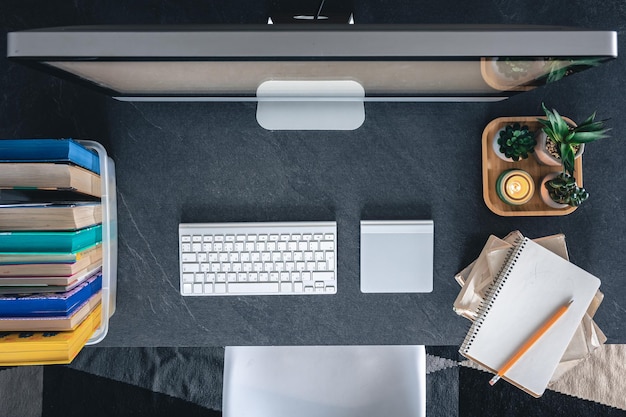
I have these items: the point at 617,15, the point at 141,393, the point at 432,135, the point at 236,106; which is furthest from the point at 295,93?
the point at 141,393

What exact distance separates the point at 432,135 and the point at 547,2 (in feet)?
1.09

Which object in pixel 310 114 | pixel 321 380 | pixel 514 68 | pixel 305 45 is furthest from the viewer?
pixel 321 380

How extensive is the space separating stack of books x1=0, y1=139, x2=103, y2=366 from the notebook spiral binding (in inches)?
26.6

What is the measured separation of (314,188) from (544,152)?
441 mm

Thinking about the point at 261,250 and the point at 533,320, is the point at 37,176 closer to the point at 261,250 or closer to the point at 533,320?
the point at 261,250

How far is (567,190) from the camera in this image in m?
0.93

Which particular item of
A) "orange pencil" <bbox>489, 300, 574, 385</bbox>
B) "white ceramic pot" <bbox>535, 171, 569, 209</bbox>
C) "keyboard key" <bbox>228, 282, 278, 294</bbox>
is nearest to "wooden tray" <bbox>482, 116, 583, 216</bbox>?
"white ceramic pot" <bbox>535, 171, 569, 209</bbox>

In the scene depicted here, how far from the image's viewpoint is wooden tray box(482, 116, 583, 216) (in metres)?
1.00

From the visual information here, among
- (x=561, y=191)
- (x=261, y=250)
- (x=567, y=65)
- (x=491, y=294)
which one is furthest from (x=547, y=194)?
(x=261, y=250)

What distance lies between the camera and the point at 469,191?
1.03m

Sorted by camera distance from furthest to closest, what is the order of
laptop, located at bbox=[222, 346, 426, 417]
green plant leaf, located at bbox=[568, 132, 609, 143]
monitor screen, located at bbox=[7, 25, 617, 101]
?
1. laptop, located at bbox=[222, 346, 426, 417]
2. green plant leaf, located at bbox=[568, 132, 609, 143]
3. monitor screen, located at bbox=[7, 25, 617, 101]

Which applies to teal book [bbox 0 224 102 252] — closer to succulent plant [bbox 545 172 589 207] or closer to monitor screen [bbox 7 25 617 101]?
monitor screen [bbox 7 25 617 101]

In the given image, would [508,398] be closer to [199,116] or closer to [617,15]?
[617,15]

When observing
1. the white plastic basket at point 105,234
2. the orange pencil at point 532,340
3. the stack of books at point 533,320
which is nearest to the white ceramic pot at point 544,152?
the stack of books at point 533,320
